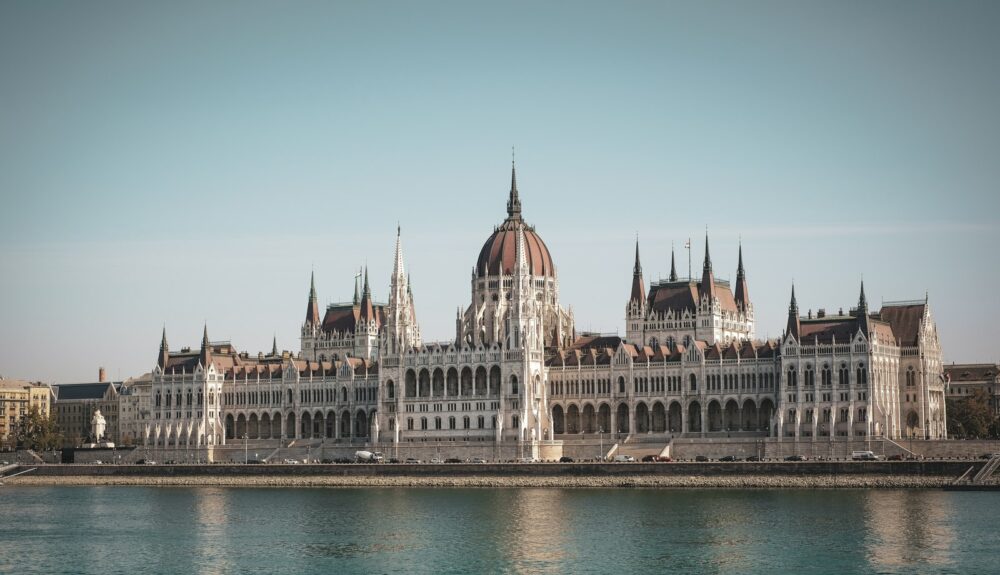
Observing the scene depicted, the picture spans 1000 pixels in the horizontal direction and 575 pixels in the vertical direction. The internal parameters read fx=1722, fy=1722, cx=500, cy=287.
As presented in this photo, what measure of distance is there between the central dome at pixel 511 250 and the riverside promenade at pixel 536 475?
38585mm

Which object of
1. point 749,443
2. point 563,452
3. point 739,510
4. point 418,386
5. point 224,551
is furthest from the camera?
point 418,386

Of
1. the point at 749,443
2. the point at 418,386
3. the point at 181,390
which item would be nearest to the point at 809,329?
the point at 749,443

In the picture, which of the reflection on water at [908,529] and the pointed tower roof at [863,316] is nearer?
the reflection on water at [908,529]

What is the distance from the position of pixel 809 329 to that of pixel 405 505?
49.5m

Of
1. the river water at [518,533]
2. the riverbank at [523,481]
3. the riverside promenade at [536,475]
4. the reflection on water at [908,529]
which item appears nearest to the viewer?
the reflection on water at [908,529]

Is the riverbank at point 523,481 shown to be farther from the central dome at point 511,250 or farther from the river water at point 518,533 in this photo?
the central dome at point 511,250

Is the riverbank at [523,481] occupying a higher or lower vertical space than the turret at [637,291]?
lower

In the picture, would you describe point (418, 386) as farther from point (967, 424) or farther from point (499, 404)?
point (967, 424)

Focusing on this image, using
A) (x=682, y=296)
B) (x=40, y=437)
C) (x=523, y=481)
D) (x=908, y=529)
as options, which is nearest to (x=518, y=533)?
(x=908, y=529)

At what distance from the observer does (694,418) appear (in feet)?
536

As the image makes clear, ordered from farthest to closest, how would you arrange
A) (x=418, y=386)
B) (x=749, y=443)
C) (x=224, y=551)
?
(x=418, y=386), (x=749, y=443), (x=224, y=551)

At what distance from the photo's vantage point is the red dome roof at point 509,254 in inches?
7141

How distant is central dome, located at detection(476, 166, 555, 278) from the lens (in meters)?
182

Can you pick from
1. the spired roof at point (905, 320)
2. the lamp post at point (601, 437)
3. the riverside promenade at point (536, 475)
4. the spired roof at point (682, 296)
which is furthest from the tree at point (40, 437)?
the spired roof at point (905, 320)
